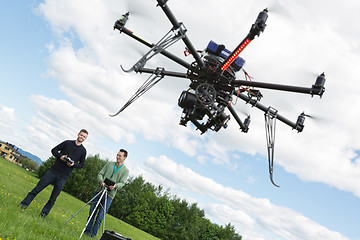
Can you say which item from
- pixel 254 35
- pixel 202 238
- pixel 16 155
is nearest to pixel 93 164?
pixel 202 238

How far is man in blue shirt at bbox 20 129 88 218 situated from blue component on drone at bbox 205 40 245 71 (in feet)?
14.8

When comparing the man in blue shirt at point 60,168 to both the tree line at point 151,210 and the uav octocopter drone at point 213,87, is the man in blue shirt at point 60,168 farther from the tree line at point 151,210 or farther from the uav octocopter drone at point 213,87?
the tree line at point 151,210

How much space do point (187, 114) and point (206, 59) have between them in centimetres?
184

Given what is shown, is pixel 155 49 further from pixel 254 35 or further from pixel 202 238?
pixel 202 238

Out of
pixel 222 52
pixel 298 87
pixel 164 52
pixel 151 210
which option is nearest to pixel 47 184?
pixel 164 52

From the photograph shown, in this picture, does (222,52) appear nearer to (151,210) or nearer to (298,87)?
(298,87)

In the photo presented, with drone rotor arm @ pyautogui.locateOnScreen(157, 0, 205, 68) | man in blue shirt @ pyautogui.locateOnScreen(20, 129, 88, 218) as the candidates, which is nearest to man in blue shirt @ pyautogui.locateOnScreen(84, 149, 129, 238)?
man in blue shirt @ pyautogui.locateOnScreen(20, 129, 88, 218)

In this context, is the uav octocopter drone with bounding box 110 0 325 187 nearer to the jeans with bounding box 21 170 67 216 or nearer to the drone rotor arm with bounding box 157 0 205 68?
the drone rotor arm with bounding box 157 0 205 68

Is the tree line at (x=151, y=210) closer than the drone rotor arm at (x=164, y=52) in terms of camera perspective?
No

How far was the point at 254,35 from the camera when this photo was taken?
21.3ft

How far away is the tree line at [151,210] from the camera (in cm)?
6612

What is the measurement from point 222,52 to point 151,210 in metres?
65.5

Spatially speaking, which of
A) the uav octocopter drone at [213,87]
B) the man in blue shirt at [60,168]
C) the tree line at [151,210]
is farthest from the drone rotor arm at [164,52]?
the tree line at [151,210]

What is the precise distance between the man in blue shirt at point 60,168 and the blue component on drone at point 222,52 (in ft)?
14.8
